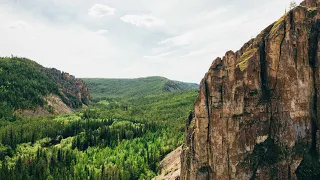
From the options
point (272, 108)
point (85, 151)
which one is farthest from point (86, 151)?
point (272, 108)

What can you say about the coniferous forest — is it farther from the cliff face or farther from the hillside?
the cliff face

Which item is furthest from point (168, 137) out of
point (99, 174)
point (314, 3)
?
point (314, 3)

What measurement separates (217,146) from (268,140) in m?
10.8

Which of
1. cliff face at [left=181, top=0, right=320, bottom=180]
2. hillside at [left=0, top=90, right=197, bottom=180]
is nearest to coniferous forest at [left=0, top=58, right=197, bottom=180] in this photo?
hillside at [left=0, top=90, right=197, bottom=180]

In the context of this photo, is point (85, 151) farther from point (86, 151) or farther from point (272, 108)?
point (272, 108)

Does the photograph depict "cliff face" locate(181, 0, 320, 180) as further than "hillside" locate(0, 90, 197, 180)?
No

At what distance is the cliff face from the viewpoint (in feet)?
195

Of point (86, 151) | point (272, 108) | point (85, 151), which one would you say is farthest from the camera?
point (86, 151)

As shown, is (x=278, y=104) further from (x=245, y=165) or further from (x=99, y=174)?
(x=99, y=174)

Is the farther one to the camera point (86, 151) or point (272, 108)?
point (86, 151)

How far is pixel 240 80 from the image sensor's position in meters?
62.6

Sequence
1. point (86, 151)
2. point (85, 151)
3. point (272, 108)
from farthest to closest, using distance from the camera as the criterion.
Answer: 1. point (86, 151)
2. point (85, 151)
3. point (272, 108)

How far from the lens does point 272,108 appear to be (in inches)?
2404

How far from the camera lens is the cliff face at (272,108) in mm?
59531
